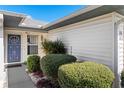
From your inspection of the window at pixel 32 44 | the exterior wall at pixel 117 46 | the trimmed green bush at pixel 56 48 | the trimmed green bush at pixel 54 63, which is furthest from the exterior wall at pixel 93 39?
the window at pixel 32 44

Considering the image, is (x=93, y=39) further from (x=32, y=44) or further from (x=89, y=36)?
(x=32, y=44)

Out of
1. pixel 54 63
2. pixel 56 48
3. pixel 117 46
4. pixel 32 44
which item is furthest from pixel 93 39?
pixel 32 44

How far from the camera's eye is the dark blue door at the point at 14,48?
9227mm

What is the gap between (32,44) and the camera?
401 inches

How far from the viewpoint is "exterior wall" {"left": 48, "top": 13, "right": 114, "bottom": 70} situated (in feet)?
Result: 14.3

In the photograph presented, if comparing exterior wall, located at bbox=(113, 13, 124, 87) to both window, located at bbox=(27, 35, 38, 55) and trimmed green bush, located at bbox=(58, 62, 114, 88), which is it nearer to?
trimmed green bush, located at bbox=(58, 62, 114, 88)

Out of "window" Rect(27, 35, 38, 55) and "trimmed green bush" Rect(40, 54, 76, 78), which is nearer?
"trimmed green bush" Rect(40, 54, 76, 78)

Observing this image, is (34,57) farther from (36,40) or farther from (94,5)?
(94,5)

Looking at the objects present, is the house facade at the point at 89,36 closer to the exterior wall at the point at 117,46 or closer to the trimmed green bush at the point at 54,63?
the exterior wall at the point at 117,46

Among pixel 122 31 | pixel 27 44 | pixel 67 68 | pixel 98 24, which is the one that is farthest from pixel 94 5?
pixel 27 44

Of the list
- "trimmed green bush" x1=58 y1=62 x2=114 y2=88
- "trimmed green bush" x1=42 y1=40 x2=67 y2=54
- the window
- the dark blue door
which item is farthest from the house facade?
"trimmed green bush" x1=58 y1=62 x2=114 y2=88

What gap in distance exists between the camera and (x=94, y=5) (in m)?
3.75

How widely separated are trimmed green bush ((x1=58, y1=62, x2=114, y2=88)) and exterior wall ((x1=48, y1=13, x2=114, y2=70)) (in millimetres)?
1169

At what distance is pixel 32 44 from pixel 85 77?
7764mm
